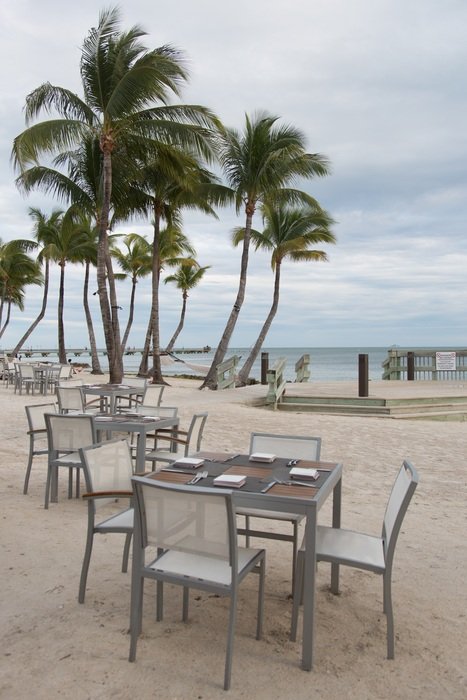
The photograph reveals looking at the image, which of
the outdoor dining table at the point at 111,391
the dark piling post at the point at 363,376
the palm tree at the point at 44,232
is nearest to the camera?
the outdoor dining table at the point at 111,391

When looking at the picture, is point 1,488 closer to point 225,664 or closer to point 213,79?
point 225,664

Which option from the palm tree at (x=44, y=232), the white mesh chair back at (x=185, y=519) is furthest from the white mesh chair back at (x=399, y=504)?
the palm tree at (x=44, y=232)

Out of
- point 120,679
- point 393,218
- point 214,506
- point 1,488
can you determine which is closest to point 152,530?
point 214,506

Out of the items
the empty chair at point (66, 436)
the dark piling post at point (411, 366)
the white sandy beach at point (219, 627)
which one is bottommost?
the white sandy beach at point (219, 627)

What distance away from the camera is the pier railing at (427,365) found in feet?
54.6

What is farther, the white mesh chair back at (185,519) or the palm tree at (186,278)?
the palm tree at (186,278)

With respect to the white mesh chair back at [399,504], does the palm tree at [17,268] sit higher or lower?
higher

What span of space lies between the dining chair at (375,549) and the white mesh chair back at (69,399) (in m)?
5.71

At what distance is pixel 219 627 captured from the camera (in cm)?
268

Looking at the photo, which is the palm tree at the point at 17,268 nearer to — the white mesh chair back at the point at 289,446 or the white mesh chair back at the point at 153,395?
the white mesh chair back at the point at 153,395

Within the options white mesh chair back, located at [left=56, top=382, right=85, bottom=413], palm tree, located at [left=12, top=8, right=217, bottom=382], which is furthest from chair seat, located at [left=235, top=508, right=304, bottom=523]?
palm tree, located at [left=12, top=8, right=217, bottom=382]

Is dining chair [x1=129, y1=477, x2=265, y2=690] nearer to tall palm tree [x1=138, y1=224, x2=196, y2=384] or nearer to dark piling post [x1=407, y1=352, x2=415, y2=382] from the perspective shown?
tall palm tree [x1=138, y1=224, x2=196, y2=384]

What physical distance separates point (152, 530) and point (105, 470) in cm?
100

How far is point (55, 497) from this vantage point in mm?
4863
